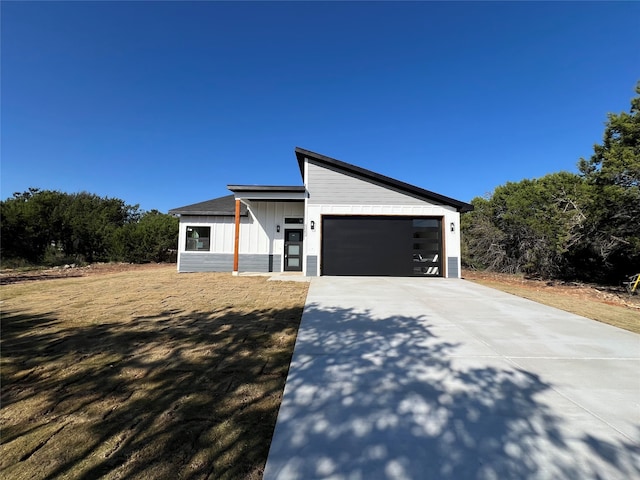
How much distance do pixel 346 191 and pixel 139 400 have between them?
1002cm

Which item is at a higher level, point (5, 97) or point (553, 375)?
point (5, 97)

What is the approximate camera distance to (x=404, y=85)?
1354 cm

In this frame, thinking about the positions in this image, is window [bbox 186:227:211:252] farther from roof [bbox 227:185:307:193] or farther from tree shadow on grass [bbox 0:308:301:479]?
tree shadow on grass [bbox 0:308:301:479]

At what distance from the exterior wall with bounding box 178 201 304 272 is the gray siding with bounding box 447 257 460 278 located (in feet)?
20.9

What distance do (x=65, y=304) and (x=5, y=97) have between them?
8801mm

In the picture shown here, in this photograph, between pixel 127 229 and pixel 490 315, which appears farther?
pixel 127 229

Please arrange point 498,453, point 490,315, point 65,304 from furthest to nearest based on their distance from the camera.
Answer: point 65,304
point 490,315
point 498,453

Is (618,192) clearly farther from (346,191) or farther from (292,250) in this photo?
(292,250)

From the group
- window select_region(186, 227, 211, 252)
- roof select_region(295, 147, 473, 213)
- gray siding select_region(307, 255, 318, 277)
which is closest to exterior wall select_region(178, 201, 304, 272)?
window select_region(186, 227, 211, 252)

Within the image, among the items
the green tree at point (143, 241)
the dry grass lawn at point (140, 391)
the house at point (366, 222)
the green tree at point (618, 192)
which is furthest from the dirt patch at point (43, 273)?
the green tree at point (618, 192)

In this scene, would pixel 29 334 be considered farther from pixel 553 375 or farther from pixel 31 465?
pixel 553 375

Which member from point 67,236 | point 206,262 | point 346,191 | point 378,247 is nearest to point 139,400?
point 378,247

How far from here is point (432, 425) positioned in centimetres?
200

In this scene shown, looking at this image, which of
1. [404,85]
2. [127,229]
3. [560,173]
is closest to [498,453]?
[404,85]
